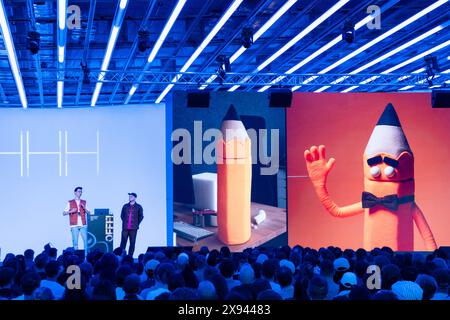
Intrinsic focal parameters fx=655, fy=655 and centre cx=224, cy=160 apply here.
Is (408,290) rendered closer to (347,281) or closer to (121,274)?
(347,281)

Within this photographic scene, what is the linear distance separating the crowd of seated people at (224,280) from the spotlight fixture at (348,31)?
431cm

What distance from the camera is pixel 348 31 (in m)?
11.1

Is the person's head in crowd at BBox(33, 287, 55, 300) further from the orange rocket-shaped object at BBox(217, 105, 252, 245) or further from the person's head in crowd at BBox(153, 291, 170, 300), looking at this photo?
the orange rocket-shaped object at BBox(217, 105, 252, 245)

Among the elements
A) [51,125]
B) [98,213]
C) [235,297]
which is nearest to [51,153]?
[51,125]

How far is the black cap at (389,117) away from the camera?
13.9 metres

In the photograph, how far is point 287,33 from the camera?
1322 centimetres

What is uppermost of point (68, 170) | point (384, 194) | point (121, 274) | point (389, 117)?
point (389, 117)

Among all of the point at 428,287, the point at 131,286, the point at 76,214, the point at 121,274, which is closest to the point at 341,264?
the point at 428,287

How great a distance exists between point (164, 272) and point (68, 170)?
1118 centimetres

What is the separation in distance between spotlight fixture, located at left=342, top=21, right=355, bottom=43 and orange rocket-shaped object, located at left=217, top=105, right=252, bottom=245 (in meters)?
3.16

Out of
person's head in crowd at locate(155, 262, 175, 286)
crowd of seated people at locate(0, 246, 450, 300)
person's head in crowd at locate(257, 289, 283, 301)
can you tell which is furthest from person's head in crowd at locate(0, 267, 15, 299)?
person's head in crowd at locate(257, 289, 283, 301)

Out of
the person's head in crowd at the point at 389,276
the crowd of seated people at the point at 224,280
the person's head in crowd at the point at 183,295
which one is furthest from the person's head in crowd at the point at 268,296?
the person's head in crowd at the point at 389,276

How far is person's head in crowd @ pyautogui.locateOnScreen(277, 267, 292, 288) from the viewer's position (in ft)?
20.4

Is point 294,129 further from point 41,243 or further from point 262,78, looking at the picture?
point 41,243
